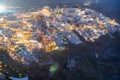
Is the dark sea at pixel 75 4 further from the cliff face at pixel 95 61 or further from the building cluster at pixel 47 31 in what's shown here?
the cliff face at pixel 95 61

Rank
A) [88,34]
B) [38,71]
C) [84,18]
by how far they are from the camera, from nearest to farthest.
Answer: [38,71] < [88,34] < [84,18]

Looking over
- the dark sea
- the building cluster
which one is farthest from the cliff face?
the dark sea

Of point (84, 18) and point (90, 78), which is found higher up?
point (84, 18)

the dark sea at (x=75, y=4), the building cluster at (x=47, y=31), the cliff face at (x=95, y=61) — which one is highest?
the dark sea at (x=75, y=4)

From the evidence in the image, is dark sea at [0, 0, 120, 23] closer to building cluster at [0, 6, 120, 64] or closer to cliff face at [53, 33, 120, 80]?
building cluster at [0, 6, 120, 64]

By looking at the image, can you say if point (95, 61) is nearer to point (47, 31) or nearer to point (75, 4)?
point (47, 31)

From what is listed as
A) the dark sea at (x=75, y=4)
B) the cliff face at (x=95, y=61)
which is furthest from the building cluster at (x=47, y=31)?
the dark sea at (x=75, y=4)

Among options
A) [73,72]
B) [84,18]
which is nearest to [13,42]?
[73,72]

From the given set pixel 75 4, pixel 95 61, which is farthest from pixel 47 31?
pixel 75 4

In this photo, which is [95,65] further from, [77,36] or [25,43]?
[25,43]
